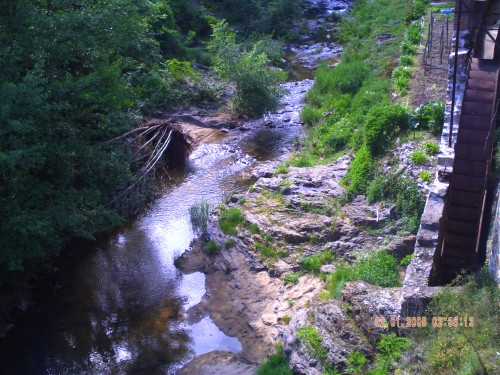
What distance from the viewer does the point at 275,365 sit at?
35.6ft

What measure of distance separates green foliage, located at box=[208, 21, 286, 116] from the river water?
188 inches

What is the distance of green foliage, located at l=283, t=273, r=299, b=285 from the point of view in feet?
42.4

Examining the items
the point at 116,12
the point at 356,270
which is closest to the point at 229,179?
the point at 116,12

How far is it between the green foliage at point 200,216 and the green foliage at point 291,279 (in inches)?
127

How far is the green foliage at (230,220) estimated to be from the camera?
15031 mm

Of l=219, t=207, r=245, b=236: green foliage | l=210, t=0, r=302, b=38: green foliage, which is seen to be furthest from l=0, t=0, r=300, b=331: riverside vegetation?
l=210, t=0, r=302, b=38: green foliage

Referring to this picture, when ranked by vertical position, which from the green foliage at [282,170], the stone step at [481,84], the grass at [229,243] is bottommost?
the grass at [229,243]

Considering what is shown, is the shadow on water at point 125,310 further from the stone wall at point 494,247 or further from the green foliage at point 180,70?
the green foliage at point 180,70

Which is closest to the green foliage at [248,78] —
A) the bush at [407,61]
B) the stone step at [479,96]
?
the bush at [407,61]

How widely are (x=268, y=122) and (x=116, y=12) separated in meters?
9.18

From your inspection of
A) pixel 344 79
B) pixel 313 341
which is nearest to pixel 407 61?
pixel 344 79

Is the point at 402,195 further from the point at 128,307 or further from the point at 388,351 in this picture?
the point at 128,307

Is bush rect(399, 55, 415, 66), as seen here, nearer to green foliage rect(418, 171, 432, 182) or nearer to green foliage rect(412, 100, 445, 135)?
green foliage rect(412, 100, 445, 135)

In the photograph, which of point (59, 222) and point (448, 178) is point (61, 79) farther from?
point (448, 178)
